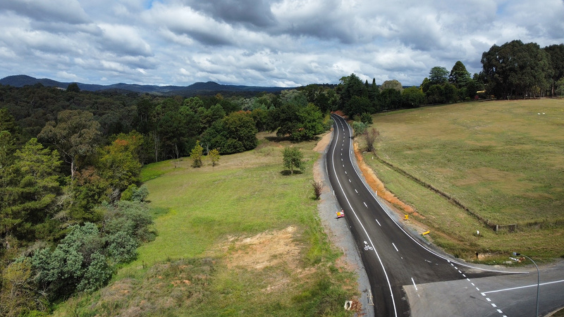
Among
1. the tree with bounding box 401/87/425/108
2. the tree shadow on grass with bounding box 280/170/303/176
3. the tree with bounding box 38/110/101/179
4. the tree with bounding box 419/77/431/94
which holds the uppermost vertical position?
the tree with bounding box 419/77/431/94

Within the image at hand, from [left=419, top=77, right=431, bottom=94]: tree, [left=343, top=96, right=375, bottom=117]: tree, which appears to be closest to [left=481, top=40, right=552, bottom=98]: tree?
[left=419, top=77, right=431, bottom=94]: tree

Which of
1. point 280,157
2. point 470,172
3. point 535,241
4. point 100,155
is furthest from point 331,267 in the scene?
point 280,157

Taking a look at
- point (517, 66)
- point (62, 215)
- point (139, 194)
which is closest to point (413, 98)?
point (517, 66)

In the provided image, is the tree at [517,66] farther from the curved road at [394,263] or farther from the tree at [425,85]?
the curved road at [394,263]

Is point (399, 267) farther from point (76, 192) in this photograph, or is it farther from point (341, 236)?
point (76, 192)

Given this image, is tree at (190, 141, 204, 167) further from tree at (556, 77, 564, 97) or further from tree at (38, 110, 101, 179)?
tree at (556, 77, 564, 97)

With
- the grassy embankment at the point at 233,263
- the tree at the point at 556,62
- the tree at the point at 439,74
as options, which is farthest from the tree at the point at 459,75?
the grassy embankment at the point at 233,263

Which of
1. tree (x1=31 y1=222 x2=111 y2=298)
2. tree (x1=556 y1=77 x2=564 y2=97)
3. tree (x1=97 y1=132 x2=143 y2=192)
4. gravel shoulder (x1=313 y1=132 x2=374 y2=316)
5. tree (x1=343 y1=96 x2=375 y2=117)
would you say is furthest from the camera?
tree (x1=556 y1=77 x2=564 y2=97)

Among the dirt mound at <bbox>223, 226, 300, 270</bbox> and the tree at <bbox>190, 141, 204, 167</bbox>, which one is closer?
the dirt mound at <bbox>223, 226, 300, 270</bbox>
